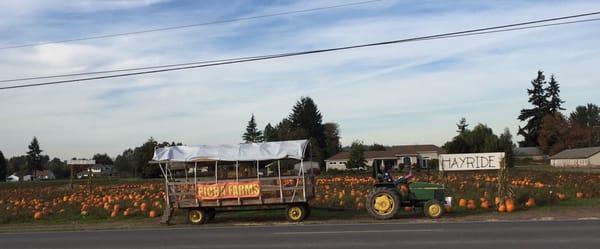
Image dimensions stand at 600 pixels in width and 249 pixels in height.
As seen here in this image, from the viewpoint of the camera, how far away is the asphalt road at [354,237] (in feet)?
41.2

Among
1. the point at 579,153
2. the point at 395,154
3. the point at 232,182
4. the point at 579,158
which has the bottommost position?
the point at 232,182

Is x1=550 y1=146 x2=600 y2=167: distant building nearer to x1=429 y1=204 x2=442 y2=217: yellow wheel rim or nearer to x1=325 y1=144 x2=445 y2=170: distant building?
x1=325 y1=144 x2=445 y2=170: distant building

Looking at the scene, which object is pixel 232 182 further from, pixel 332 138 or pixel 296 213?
pixel 332 138

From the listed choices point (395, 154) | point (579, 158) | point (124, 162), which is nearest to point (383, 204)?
point (579, 158)

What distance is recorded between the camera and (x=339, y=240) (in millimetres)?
13711

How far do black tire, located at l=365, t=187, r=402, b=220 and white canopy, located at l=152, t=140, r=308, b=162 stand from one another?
263 centimetres

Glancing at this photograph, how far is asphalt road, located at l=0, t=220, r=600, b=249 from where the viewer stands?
12547 mm

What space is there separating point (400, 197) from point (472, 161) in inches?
191

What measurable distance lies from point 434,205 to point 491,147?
234 feet

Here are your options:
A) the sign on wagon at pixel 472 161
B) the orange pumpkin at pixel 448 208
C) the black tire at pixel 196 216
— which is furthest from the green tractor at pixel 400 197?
the black tire at pixel 196 216

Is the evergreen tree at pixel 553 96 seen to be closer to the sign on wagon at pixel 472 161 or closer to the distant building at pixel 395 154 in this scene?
the distant building at pixel 395 154

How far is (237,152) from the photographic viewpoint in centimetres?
2067

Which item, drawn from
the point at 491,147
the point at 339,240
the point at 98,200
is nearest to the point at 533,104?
the point at 491,147

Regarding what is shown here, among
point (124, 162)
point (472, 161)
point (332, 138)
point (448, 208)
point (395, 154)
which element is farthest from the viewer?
point (124, 162)
